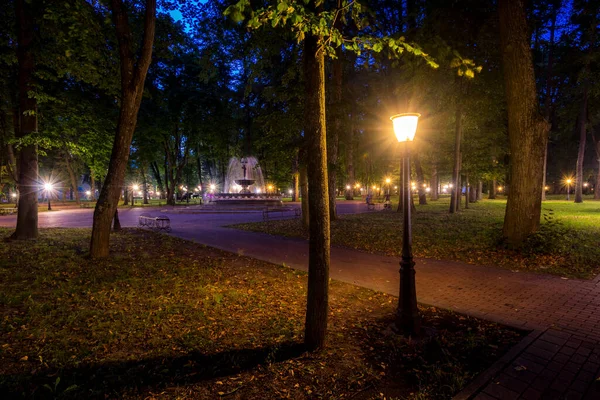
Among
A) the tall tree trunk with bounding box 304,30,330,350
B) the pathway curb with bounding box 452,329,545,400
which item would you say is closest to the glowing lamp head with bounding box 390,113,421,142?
the tall tree trunk with bounding box 304,30,330,350

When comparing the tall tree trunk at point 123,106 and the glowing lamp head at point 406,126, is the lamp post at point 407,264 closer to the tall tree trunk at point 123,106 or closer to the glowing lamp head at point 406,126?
the glowing lamp head at point 406,126

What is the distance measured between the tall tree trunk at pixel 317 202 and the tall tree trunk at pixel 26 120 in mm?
11715

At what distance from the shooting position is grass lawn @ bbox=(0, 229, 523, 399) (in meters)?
3.10

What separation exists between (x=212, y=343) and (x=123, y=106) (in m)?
7.39

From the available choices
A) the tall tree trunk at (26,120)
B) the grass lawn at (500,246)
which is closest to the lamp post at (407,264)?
the grass lawn at (500,246)

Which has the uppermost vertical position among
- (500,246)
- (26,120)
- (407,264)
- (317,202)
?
(26,120)

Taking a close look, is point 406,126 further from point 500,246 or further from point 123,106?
point 123,106

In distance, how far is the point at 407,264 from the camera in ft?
14.4

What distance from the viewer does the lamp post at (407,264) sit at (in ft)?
13.8

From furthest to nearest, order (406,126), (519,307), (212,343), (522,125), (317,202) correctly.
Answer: (522,125) < (519,307) < (406,126) < (212,343) < (317,202)

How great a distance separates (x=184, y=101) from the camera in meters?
33.0

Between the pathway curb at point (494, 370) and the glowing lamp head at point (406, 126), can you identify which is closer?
the pathway curb at point (494, 370)

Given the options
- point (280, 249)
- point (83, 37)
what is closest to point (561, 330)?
point (280, 249)

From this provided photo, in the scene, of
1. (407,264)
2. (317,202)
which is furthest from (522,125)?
(317,202)
